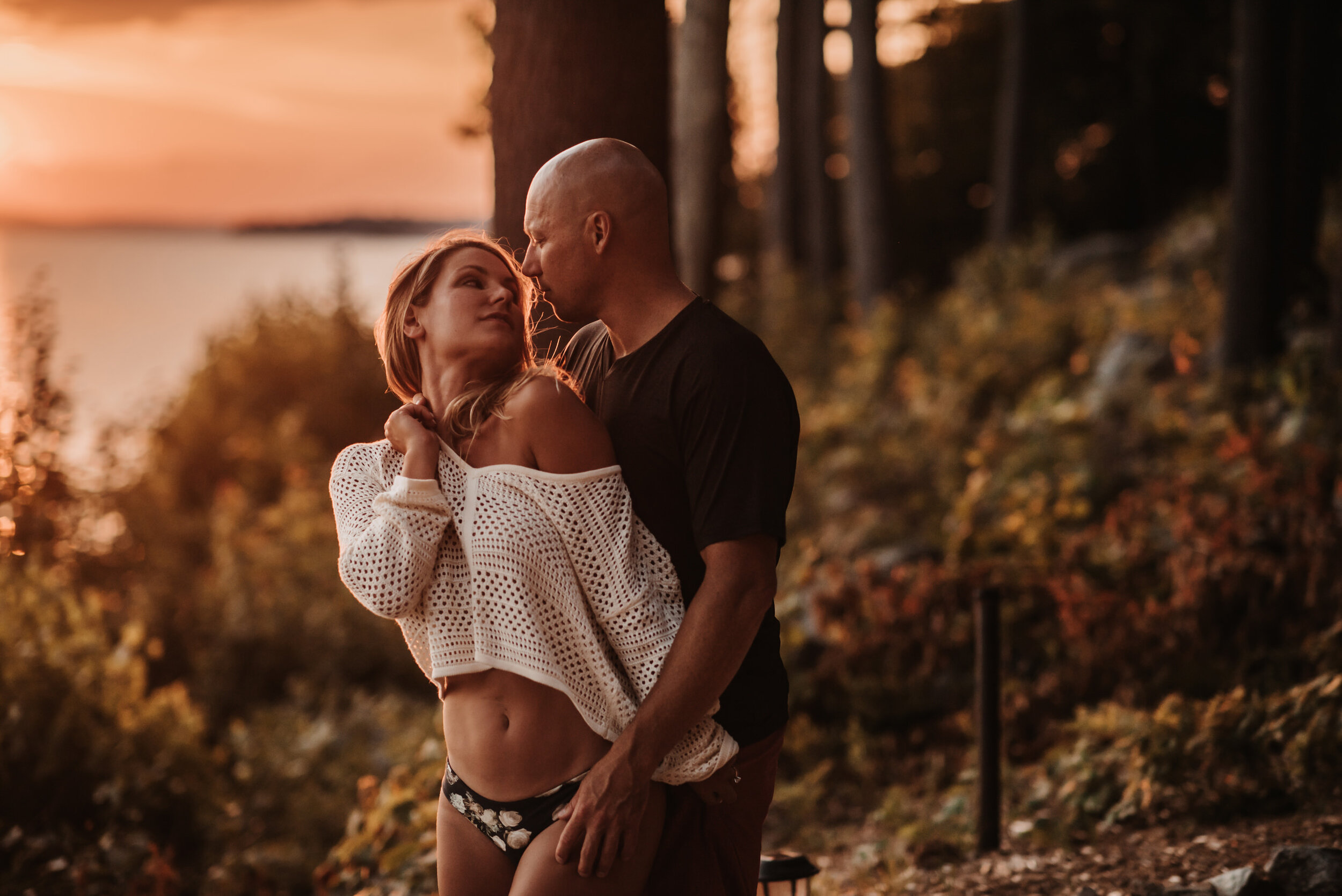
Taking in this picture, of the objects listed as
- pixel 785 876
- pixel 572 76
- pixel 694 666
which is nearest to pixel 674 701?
pixel 694 666

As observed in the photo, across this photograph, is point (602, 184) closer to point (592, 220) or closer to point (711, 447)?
point (592, 220)

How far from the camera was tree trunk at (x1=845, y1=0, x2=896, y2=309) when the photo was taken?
15.5 meters

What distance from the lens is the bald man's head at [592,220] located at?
2.42 m

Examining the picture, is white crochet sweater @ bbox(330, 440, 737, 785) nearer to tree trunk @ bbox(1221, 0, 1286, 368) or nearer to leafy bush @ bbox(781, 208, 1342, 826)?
leafy bush @ bbox(781, 208, 1342, 826)

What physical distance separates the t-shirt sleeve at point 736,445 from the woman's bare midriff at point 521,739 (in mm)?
443

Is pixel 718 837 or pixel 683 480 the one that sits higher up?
pixel 683 480

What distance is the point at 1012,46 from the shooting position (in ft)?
59.3

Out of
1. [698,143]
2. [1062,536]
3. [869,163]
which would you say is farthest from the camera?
[869,163]

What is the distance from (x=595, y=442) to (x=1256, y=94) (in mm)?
8993

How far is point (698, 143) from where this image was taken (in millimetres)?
8039

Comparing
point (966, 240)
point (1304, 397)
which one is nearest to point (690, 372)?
point (1304, 397)

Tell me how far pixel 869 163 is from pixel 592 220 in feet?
47.4

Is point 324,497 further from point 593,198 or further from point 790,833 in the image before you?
point 593,198

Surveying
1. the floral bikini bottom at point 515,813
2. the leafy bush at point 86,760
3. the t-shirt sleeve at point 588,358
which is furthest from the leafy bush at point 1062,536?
the floral bikini bottom at point 515,813
